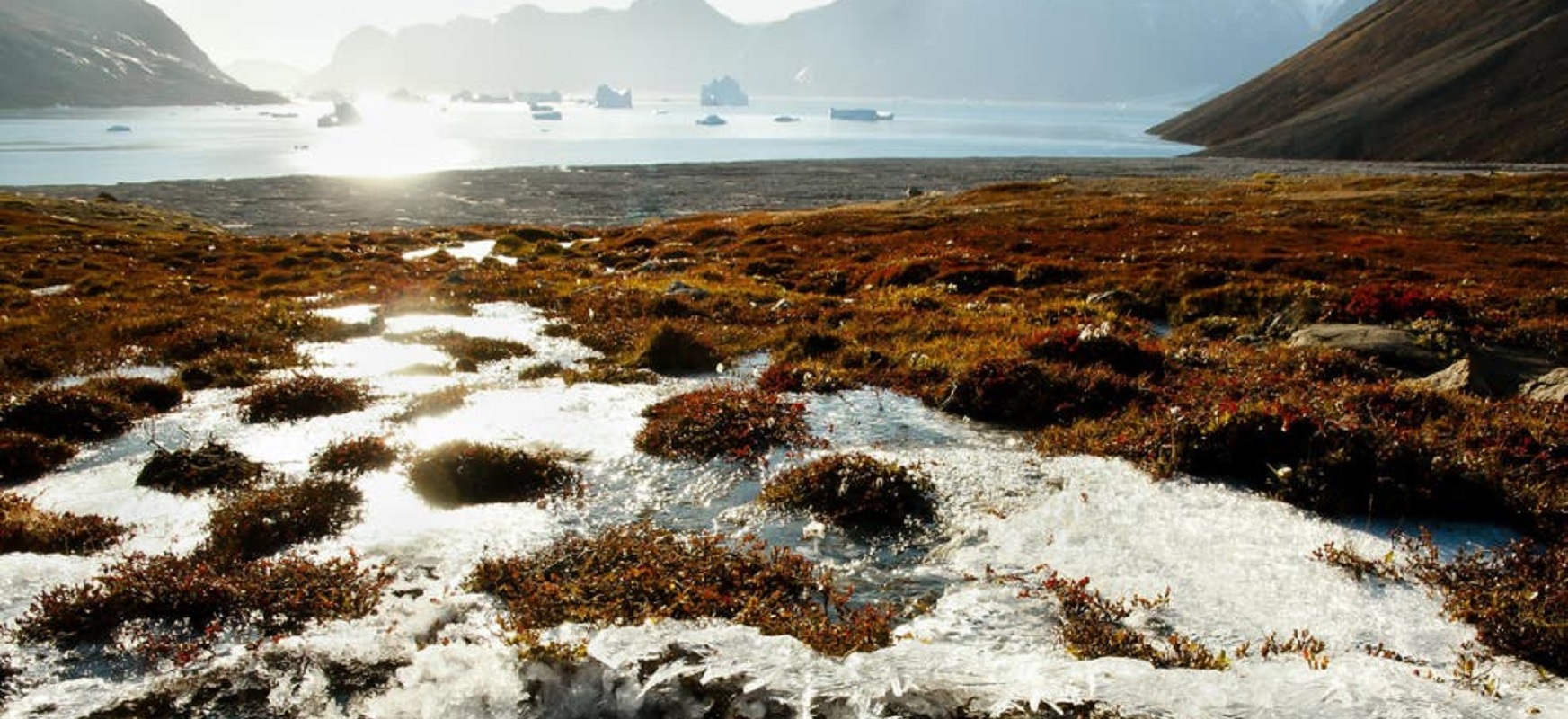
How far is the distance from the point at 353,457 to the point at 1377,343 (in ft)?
61.0

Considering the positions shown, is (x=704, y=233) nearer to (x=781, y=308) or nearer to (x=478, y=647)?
(x=781, y=308)

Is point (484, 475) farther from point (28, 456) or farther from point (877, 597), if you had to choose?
point (28, 456)

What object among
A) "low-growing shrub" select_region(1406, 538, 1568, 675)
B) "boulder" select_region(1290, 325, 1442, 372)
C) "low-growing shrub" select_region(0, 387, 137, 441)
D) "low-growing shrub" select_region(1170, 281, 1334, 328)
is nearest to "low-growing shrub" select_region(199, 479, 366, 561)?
"low-growing shrub" select_region(0, 387, 137, 441)

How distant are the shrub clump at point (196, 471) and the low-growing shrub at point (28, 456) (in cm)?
178

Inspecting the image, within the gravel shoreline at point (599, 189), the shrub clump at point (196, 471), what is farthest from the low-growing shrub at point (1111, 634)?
the gravel shoreline at point (599, 189)

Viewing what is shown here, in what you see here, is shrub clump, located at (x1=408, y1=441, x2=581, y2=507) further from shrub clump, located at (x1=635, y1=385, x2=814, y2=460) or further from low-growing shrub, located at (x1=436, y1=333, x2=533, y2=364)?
low-growing shrub, located at (x1=436, y1=333, x2=533, y2=364)

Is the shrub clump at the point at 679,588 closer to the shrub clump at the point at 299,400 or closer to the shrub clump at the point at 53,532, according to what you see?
the shrub clump at the point at 53,532

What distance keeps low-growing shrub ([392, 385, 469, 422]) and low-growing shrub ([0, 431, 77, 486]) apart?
465 centimetres

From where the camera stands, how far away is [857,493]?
10.0m

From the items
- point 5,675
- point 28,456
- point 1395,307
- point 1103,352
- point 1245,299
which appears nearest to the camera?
point 5,675

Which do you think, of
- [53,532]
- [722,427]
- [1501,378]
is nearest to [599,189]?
[722,427]

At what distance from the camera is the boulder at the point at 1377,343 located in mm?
14898

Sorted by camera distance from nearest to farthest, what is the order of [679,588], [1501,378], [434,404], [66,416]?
[679,588] → [66,416] → [1501,378] → [434,404]

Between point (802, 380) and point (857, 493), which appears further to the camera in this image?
point (802, 380)
